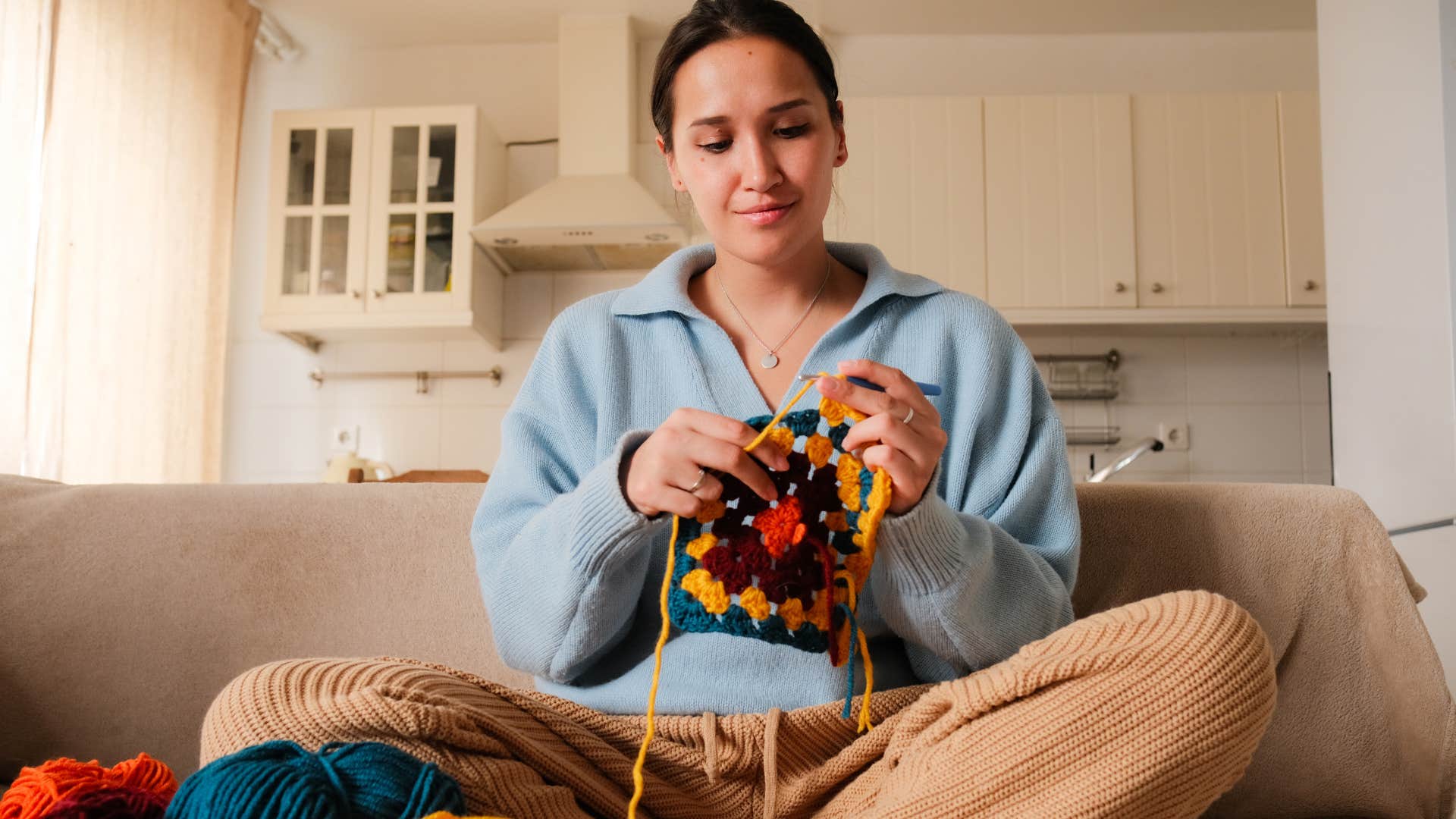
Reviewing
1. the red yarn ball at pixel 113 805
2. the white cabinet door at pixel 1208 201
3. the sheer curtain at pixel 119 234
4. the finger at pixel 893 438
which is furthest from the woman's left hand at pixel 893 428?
the white cabinet door at pixel 1208 201

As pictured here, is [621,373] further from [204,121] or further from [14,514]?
[204,121]

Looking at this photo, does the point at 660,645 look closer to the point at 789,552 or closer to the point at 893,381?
the point at 789,552

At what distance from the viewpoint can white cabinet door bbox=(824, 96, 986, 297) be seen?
3047mm

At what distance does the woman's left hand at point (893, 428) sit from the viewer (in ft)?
2.83

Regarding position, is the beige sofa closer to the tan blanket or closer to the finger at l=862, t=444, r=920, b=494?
the tan blanket

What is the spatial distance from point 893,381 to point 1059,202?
2370mm

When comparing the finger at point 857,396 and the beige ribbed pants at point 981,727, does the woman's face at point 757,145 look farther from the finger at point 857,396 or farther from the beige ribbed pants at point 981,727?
the beige ribbed pants at point 981,727

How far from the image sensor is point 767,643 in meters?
1.03

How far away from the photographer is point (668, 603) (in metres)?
0.97

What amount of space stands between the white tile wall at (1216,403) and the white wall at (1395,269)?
3.37 feet

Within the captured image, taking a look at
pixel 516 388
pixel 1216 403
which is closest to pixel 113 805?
pixel 516 388

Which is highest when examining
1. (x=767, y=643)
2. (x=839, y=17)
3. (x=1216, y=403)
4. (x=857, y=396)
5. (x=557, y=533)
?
(x=839, y=17)

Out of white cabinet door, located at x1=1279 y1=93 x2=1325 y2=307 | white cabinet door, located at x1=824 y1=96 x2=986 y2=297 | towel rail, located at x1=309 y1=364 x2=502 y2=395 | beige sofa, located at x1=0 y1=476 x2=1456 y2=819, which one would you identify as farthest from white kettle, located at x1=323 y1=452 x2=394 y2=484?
white cabinet door, located at x1=1279 y1=93 x2=1325 y2=307

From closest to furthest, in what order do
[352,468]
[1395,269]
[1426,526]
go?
[1426,526] → [1395,269] → [352,468]
